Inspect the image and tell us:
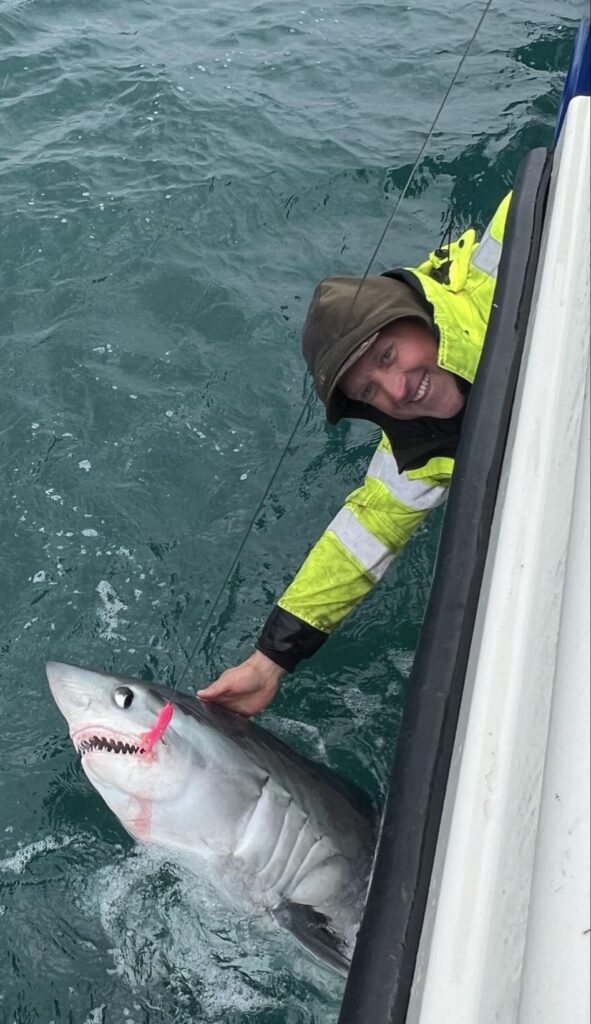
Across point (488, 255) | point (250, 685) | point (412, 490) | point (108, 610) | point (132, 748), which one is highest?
point (488, 255)

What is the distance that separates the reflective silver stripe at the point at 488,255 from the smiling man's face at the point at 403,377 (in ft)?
1.16

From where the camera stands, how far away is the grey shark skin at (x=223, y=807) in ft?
8.00

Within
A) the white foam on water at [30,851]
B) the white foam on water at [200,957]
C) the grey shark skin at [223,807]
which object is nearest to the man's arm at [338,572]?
the grey shark skin at [223,807]

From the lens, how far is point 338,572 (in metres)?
3.01

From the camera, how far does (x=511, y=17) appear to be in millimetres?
7570

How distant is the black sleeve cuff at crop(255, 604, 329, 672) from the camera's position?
2.95m

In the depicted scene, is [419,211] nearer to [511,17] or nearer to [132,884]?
[511,17]

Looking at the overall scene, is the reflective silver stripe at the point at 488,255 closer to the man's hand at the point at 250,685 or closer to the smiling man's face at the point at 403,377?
the smiling man's face at the point at 403,377

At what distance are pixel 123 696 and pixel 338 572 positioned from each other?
A: 854mm

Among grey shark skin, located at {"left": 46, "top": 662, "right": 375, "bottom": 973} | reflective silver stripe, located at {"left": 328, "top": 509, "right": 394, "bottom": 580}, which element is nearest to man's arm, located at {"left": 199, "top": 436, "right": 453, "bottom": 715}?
reflective silver stripe, located at {"left": 328, "top": 509, "right": 394, "bottom": 580}

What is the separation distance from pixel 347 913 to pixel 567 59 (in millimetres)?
6503

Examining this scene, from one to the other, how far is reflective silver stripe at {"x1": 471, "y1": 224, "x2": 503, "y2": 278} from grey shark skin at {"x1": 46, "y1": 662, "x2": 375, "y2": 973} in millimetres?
1600

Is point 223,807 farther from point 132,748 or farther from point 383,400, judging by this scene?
point 383,400

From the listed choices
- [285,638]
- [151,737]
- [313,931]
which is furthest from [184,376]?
[313,931]
